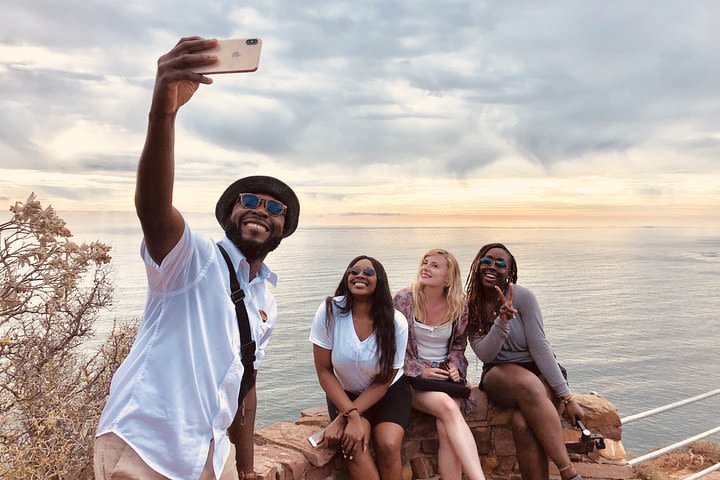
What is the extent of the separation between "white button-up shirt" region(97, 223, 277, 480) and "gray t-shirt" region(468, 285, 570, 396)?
8.96 feet

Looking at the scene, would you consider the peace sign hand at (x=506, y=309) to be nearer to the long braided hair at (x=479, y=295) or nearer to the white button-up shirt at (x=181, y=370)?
the long braided hair at (x=479, y=295)

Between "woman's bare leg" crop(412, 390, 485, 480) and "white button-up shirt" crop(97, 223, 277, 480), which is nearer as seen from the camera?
"white button-up shirt" crop(97, 223, 277, 480)

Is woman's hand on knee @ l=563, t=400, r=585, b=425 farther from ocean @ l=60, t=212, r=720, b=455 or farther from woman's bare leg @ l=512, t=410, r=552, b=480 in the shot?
ocean @ l=60, t=212, r=720, b=455

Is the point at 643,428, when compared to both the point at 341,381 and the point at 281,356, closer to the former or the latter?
the point at 281,356

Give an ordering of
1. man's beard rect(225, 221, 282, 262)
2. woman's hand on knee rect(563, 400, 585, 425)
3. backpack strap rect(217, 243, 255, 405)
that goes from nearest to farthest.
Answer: backpack strap rect(217, 243, 255, 405) < man's beard rect(225, 221, 282, 262) < woman's hand on knee rect(563, 400, 585, 425)

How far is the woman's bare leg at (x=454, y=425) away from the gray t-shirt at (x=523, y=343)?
1.42 feet

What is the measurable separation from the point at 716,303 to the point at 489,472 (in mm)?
81700

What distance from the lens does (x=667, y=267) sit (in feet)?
384

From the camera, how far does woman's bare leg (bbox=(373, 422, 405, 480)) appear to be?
3707 millimetres

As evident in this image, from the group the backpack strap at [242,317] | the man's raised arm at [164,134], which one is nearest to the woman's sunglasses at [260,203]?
the backpack strap at [242,317]

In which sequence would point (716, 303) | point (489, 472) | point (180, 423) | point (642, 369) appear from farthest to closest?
point (716, 303), point (642, 369), point (489, 472), point (180, 423)

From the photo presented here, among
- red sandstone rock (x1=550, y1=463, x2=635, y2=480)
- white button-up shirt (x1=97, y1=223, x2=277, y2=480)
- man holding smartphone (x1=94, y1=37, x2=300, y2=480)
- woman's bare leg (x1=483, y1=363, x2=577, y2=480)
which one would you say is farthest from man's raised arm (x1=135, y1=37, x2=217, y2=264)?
red sandstone rock (x1=550, y1=463, x2=635, y2=480)

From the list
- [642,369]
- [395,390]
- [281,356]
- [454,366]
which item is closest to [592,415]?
[454,366]

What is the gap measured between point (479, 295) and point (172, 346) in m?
3.15
